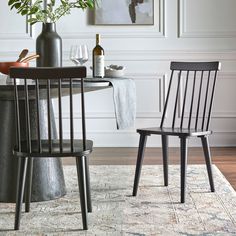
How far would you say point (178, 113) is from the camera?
5.63 meters

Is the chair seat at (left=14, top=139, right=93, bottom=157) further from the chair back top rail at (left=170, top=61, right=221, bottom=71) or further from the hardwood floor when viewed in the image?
the hardwood floor

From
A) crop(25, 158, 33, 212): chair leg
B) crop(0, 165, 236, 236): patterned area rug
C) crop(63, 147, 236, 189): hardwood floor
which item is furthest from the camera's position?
crop(63, 147, 236, 189): hardwood floor

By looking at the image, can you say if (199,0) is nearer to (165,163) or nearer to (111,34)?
(111,34)

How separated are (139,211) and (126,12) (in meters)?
2.90

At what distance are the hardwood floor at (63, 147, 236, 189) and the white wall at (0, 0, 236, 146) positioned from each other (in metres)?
0.28

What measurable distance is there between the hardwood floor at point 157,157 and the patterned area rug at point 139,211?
66 centimetres

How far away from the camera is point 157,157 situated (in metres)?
5.04

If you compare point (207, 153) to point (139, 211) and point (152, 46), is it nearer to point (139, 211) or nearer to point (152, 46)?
point (139, 211)

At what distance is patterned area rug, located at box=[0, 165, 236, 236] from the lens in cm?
277

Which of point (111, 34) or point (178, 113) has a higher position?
point (111, 34)

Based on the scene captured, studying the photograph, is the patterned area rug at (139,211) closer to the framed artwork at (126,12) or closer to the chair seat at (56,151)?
the chair seat at (56,151)

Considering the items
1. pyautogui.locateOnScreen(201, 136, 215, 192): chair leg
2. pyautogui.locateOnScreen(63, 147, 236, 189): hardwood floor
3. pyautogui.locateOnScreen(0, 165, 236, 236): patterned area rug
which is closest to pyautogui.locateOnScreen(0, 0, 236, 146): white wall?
pyautogui.locateOnScreen(63, 147, 236, 189): hardwood floor

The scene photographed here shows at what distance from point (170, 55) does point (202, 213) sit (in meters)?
2.79

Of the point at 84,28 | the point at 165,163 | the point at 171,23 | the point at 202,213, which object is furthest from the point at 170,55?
the point at 202,213
